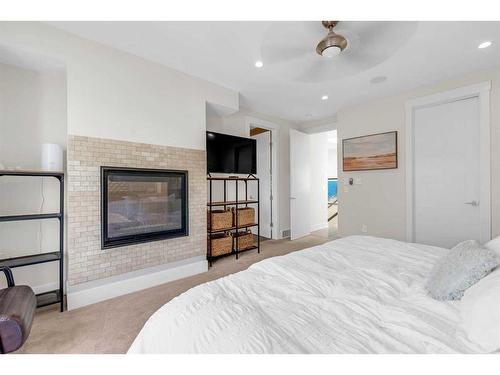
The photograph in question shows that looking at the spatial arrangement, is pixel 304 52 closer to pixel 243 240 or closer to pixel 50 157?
pixel 50 157

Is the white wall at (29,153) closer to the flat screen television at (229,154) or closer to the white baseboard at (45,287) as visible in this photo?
the white baseboard at (45,287)

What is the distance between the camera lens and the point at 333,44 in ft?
4.59

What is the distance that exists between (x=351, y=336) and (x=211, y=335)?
0.50 m

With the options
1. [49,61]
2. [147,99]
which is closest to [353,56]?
[147,99]

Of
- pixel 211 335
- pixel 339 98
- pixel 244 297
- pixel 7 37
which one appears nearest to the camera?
pixel 211 335

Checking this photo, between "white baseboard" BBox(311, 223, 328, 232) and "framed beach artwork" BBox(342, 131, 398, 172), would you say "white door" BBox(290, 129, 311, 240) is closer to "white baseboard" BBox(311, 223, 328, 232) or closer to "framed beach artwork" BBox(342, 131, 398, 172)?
"white baseboard" BBox(311, 223, 328, 232)

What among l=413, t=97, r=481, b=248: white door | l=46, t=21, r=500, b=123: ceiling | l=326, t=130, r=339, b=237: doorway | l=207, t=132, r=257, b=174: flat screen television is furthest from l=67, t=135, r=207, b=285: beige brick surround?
l=326, t=130, r=339, b=237: doorway

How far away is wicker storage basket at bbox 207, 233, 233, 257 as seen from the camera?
305 centimetres

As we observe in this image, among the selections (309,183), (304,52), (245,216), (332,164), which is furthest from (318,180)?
(304,52)

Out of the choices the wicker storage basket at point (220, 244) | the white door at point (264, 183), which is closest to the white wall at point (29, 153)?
the wicker storage basket at point (220, 244)

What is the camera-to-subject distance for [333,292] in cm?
109

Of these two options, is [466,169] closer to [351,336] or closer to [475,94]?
[475,94]

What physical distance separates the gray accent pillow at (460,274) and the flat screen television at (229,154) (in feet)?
8.16
